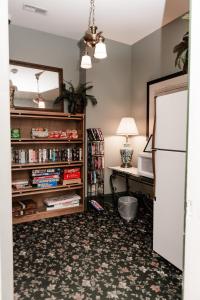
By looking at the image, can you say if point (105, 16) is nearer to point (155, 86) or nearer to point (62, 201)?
point (155, 86)

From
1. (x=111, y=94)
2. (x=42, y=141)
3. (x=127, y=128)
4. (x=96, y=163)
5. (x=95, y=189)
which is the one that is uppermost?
(x=111, y=94)

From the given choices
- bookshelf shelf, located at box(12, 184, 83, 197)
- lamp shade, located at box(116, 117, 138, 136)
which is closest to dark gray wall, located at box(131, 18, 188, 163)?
lamp shade, located at box(116, 117, 138, 136)

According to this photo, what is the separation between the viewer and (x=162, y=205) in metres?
2.17

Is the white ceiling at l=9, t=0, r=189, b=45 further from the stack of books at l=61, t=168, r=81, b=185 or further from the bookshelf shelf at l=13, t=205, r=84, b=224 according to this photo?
the bookshelf shelf at l=13, t=205, r=84, b=224

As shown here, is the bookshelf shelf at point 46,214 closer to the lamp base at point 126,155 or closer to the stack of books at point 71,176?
the stack of books at point 71,176

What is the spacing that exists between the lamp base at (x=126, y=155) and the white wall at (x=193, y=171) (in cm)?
275

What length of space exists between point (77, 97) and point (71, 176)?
1.35 meters

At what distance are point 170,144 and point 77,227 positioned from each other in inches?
70.9

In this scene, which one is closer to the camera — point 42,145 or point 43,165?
point 43,165

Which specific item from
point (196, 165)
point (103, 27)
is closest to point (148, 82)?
point (103, 27)

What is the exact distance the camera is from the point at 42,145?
3572mm

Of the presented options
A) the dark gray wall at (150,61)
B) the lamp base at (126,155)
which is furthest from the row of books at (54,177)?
the dark gray wall at (150,61)

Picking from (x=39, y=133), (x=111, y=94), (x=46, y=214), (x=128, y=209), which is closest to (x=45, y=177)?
(x=46, y=214)

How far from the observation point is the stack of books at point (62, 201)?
11.1 ft
